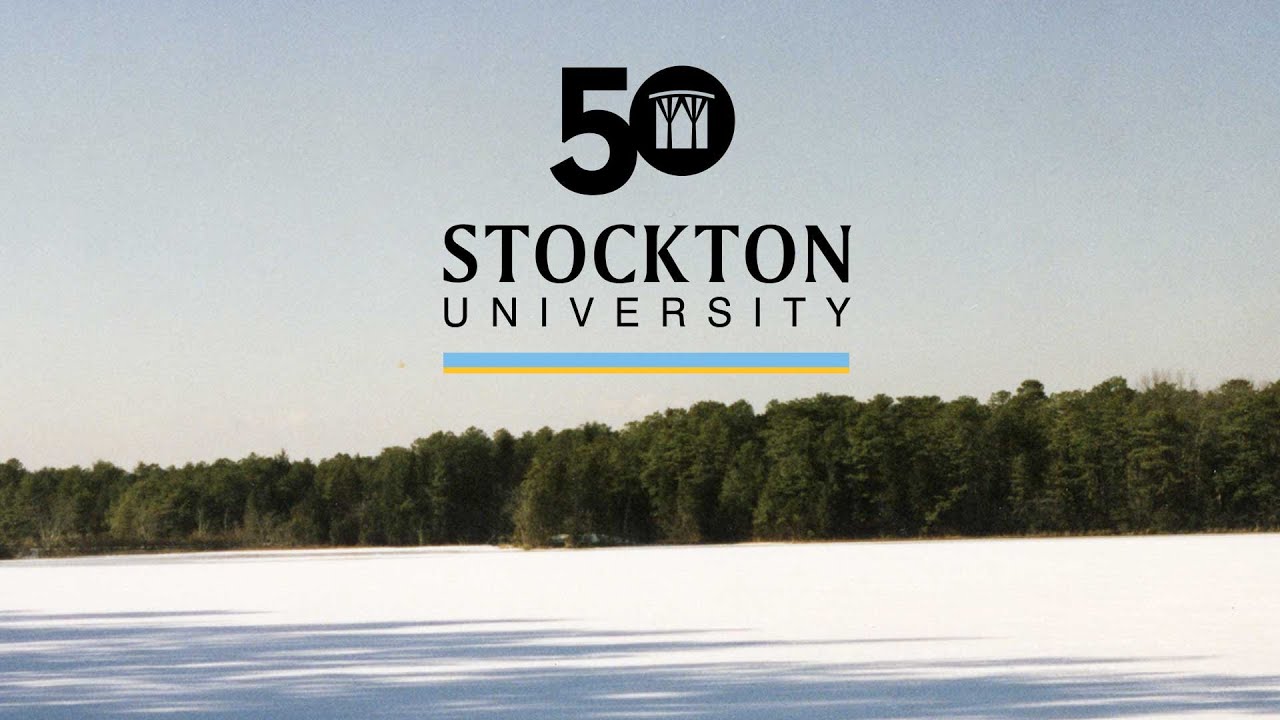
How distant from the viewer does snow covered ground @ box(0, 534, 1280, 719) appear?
28.9ft

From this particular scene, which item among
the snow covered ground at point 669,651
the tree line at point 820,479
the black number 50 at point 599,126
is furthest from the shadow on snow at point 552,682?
the tree line at point 820,479

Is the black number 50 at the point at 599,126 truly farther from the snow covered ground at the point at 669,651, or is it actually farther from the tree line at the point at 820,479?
the tree line at the point at 820,479

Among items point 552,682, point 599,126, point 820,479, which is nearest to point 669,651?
point 552,682

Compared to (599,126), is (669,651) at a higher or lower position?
lower

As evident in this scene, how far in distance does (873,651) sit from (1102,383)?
75150 millimetres

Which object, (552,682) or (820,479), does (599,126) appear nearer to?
(552,682)

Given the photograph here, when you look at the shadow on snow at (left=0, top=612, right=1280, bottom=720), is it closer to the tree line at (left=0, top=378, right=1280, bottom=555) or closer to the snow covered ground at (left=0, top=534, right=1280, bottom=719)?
the snow covered ground at (left=0, top=534, right=1280, bottom=719)

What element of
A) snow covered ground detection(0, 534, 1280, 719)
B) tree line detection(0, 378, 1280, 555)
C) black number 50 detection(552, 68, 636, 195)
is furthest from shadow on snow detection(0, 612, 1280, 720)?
tree line detection(0, 378, 1280, 555)

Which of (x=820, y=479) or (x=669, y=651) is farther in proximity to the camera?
(x=820, y=479)

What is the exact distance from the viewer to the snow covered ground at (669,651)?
28.9ft

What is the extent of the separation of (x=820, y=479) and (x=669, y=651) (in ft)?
206

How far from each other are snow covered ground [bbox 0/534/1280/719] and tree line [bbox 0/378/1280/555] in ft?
161

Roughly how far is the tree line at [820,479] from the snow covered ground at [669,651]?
49.2 meters

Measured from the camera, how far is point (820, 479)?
73.5m
